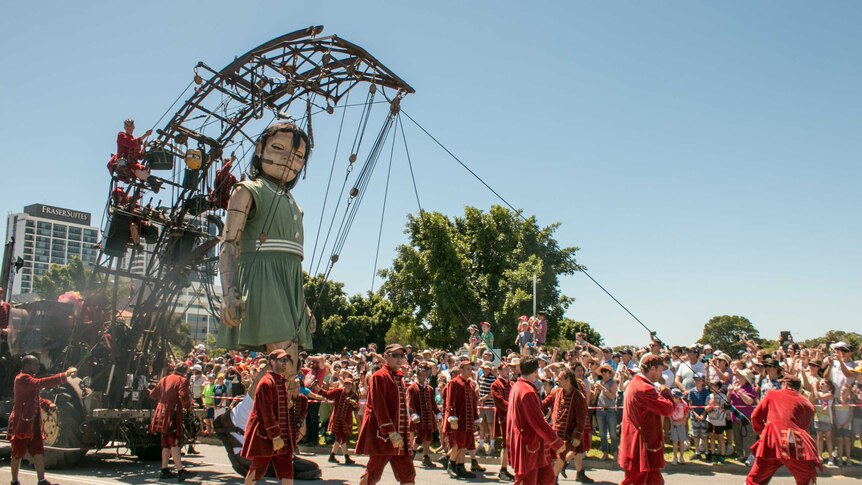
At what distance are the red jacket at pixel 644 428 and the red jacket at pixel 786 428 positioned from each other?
3.90 ft

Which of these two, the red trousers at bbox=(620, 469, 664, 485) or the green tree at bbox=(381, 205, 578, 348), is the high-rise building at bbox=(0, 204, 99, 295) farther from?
the red trousers at bbox=(620, 469, 664, 485)

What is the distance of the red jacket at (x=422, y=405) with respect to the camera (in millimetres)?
11172

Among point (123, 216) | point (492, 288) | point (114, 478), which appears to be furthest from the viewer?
point (492, 288)

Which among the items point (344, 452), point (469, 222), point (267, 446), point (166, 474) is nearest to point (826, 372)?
point (344, 452)

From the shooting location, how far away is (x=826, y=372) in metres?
11.4

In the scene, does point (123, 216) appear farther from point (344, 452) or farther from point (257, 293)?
point (344, 452)

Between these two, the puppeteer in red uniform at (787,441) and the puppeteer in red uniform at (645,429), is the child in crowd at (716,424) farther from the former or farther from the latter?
the puppeteer in red uniform at (645,429)

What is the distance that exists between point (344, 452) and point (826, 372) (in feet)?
27.3

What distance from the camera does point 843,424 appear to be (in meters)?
10.9

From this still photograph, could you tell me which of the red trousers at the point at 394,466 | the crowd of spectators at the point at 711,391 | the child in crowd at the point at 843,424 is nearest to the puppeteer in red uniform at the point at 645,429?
the red trousers at the point at 394,466

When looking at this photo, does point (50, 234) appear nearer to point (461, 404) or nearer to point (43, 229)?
point (43, 229)

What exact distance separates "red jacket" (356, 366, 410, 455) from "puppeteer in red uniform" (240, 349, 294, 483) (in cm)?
83

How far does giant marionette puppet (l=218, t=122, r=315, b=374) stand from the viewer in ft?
25.8

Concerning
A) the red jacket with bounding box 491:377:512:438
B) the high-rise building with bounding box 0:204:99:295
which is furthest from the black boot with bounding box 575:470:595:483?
the high-rise building with bounding box 0:204:99:295
